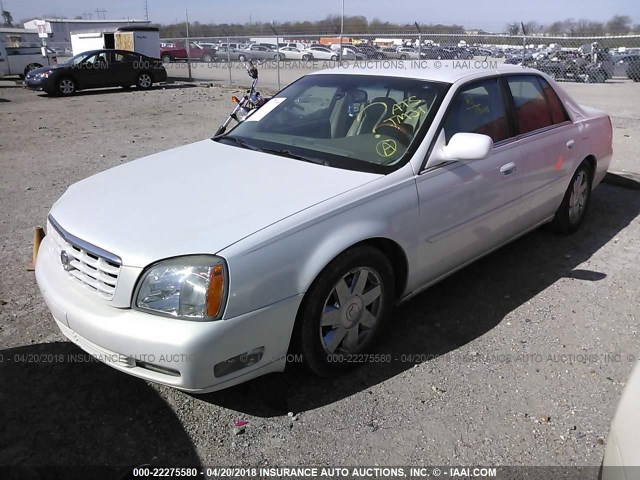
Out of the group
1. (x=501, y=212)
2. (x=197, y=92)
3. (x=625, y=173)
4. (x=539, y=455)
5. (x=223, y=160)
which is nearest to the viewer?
(x=539, y=455)

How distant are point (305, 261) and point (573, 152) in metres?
3.11

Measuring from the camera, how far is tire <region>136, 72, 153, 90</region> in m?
19.0

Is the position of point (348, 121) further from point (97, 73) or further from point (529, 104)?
point (97, 73)

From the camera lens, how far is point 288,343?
260 cm

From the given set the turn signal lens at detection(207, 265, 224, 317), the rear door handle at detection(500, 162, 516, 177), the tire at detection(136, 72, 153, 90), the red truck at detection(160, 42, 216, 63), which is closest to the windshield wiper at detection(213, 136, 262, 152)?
the turn signal lens at detection(207, 265, 224, 317)

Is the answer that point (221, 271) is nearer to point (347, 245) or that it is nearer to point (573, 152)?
point (347, 245)

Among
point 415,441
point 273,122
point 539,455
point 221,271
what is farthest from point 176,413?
point 273,122

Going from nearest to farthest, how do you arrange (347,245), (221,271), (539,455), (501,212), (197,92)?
(221,271) < (539,455) < (347,245) < (501,212) < (197,92)

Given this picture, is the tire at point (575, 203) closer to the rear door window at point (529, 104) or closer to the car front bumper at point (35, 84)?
the rear door window at point (529, 104)

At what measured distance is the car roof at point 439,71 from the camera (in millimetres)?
3573

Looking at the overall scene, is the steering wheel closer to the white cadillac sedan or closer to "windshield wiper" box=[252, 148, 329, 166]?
the white cadillac sedan

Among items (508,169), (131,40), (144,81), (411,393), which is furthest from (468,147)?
(131,40)

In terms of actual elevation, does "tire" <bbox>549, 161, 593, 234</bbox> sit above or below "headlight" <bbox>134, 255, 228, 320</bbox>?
below

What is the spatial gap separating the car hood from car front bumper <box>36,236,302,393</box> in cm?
28
